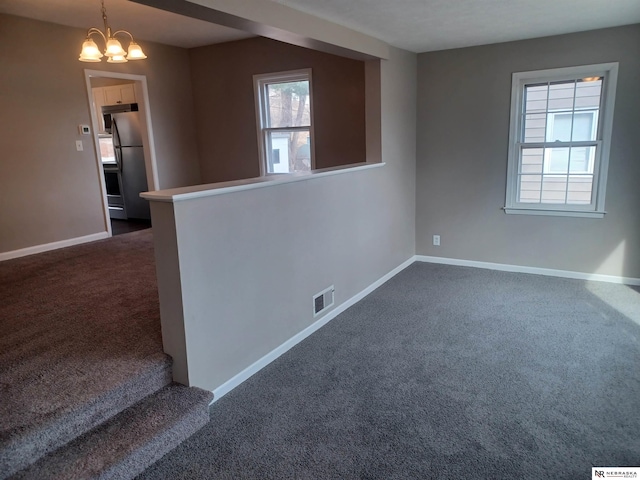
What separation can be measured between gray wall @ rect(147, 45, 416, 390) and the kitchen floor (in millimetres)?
3620

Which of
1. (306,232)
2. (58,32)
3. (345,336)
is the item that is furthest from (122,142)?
(345,336)

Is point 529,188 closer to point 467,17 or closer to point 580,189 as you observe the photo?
point 580,189

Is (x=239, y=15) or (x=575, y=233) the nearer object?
(x=239, y=15)

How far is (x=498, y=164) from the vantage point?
4.61 m

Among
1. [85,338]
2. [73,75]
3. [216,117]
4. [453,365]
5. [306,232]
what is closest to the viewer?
[85,338]

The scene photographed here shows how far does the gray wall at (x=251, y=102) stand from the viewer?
4.94 meters

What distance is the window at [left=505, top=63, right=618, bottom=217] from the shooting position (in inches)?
161

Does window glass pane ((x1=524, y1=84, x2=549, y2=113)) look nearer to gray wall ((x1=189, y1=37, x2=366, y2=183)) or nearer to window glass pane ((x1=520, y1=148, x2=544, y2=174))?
window glass pane ((x1=520, y1=148, x2=544, y2=174))

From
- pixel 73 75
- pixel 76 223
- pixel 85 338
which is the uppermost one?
pixel 73 75

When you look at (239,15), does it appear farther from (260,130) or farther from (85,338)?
(260,130)

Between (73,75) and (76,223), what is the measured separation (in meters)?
1.63

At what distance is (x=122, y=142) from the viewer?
6.45 meters

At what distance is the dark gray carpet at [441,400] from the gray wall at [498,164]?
0.71 metres

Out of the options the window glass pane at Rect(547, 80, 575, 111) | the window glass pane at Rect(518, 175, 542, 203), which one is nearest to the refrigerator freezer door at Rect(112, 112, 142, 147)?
the window glass pane at Rect(518, 175, 542, 203)
